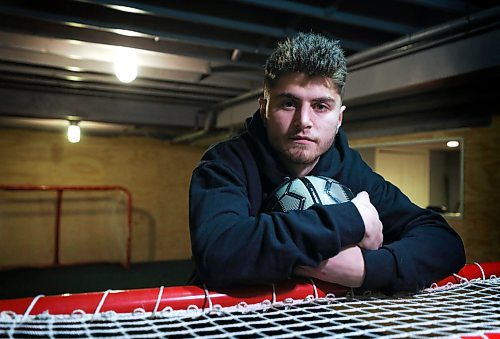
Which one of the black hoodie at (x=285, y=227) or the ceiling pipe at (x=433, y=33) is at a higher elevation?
the ceiling pipe at (x=433, y=33)

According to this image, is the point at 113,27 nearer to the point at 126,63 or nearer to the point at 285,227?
the point at 126,63

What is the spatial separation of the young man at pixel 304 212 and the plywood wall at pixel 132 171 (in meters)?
5.95

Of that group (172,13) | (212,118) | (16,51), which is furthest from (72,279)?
(172,13)

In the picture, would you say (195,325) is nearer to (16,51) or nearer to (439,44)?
(439,44)

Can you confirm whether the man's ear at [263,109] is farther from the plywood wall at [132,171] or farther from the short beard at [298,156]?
the plywood wall at [132,171]

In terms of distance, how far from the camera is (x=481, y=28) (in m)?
2.33

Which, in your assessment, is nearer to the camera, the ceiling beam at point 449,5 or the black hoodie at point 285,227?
the black hoodie at point 285,227

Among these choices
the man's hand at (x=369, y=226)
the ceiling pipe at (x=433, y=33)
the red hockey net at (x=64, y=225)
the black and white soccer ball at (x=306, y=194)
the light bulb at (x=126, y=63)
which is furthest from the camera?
the red hockey net at (x=64, y=225)

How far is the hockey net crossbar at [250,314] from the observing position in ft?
3.01

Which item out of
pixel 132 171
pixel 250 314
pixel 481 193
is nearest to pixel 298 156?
pixel 250 314

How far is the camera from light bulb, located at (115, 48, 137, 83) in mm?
3184

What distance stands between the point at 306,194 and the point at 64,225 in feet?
20.8

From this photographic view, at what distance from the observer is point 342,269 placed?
1120 mm

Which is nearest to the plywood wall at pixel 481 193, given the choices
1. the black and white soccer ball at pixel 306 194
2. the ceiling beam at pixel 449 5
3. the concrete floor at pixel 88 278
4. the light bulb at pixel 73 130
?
the ceiling beam at pixel 449 5
